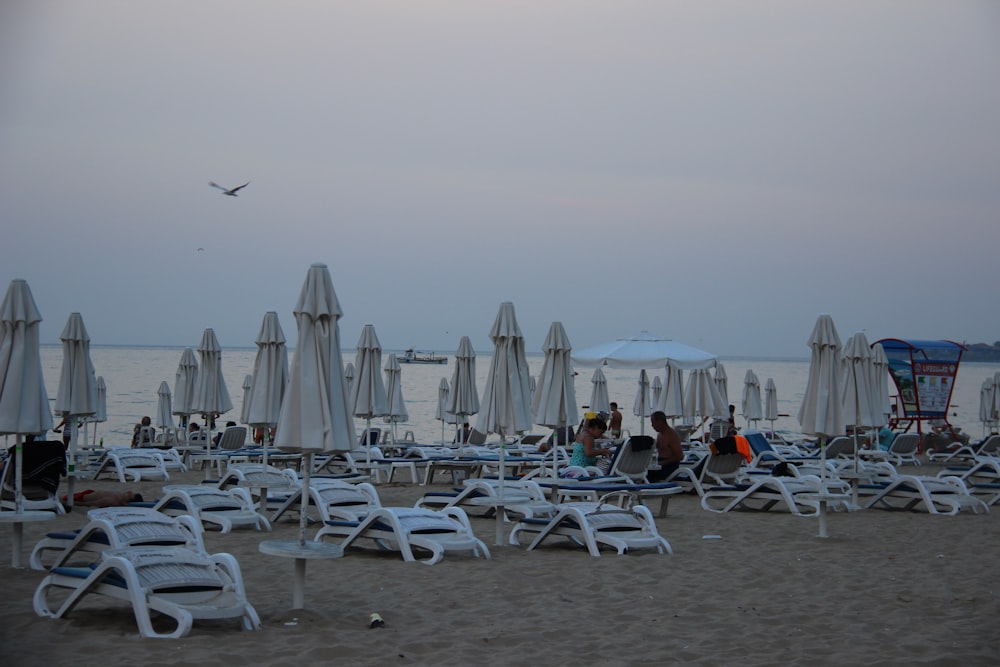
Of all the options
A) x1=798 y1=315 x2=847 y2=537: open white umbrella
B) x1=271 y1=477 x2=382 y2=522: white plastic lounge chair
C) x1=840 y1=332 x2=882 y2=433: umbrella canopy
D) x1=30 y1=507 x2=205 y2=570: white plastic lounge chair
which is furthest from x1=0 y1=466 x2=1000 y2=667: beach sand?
x1=840 y1=332 x2=882 y2=433: umbrella canopy

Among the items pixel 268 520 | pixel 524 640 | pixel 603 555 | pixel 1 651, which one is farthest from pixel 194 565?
pixel 268 520

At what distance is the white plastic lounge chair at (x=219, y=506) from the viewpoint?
8.20 metres

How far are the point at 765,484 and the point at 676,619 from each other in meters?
5.25

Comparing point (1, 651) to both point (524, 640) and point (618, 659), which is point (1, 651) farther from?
point (618, 659)

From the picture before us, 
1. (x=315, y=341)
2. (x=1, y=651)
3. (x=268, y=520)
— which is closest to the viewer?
(x=1, y=651)

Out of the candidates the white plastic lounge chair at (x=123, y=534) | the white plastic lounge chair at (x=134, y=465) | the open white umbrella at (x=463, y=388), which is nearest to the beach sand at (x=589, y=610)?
the white plastic lounge chair at (x=123, y=534)

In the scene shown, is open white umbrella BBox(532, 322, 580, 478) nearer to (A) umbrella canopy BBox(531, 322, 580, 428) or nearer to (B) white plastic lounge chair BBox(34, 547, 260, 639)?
(A) umbrella canopy BBox(531, 322, 580, 428)

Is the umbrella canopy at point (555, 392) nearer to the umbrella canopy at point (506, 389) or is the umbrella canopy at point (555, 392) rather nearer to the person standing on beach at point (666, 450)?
the umbrella canopy at point (506, 389)

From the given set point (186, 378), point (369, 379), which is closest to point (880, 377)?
point (369, 379)

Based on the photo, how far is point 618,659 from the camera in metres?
4.66

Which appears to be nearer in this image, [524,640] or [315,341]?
[524,640]

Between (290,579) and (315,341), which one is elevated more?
(315,341)

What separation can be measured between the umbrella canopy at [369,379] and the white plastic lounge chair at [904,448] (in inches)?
383

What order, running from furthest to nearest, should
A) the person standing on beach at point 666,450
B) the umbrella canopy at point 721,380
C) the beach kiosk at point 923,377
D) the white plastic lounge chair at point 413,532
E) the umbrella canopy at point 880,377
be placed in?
the beach kiosk at point 923,377, the umbrella canopy at point 721,380, the umbrella canopy at point 880,377, the person standing on beach at point 666,450, the white plastic lounge chair at point 413,532
